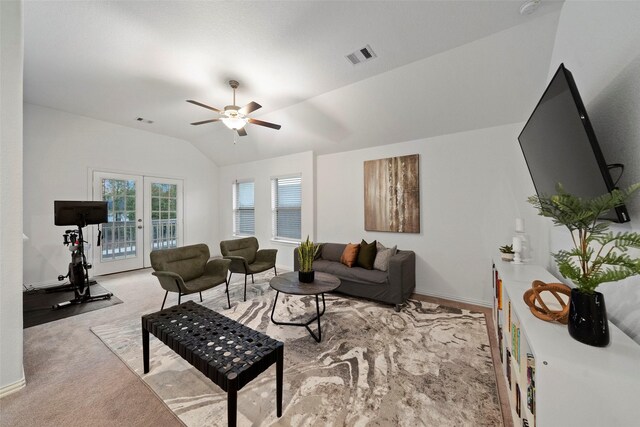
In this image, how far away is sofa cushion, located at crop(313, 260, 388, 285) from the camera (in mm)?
3232

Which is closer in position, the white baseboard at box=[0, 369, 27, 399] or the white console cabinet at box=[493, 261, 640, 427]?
the white console cabinet at box=[493, 261, 640, 427]

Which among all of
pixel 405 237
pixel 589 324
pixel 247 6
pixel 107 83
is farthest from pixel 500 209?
pixel 107 83

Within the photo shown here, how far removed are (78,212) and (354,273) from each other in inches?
162

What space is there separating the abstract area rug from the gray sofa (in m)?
0.27

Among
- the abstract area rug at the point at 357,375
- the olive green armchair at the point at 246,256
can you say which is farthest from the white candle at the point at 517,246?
the olive green armchair at the point at 246,256

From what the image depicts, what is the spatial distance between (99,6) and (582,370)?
Answer: 388cm

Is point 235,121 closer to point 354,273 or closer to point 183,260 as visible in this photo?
point 183,260

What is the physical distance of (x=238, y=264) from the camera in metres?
3.73

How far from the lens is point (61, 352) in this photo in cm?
223

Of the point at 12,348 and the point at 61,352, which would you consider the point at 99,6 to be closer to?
the point at 12,348

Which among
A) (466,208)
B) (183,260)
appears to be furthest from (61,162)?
(466,208)

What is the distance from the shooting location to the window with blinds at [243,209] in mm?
6098

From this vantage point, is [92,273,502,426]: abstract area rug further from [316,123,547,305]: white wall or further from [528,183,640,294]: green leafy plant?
[528,183,640,294]: green leafy plant

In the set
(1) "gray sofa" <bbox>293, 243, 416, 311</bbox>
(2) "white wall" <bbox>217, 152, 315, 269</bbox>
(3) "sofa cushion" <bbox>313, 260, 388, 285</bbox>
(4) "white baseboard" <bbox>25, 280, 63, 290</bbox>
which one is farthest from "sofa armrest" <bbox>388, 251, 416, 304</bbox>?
(4) "white baseboard" <bbox>25, 280, 63, 290</bbox>
